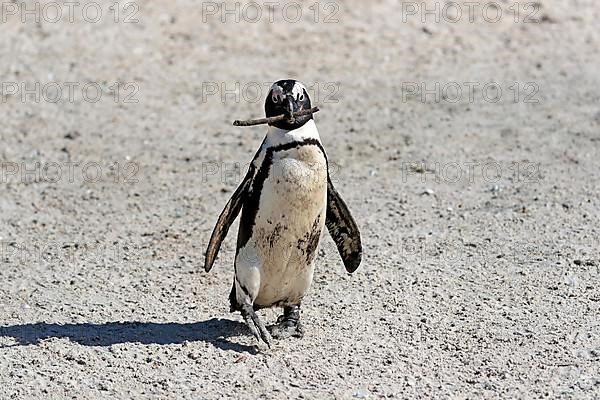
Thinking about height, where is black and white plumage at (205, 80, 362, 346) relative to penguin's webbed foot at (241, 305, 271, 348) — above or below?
above

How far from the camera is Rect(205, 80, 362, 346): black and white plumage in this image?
4098mm

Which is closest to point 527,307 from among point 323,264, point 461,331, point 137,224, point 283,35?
point 461,331

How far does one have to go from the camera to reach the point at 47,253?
5.66m

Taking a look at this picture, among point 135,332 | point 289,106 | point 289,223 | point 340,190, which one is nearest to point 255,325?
point 289,223

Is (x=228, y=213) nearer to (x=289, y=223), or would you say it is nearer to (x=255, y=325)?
(x=289, y=223)

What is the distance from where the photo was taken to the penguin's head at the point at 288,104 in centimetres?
404

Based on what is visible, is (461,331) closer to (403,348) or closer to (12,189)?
(403,348)

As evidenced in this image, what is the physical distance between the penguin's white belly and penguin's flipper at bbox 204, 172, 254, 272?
91mm

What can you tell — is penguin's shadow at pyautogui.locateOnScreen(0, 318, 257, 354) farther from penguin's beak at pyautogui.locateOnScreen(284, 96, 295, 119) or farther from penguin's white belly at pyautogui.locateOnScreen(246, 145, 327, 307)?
penguin's beak at pyautogui.locateOnScreen(284, 96, 295, 119)

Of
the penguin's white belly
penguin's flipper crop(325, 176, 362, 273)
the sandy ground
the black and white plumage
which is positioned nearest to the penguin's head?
the black and white plumage

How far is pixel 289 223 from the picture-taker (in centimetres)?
422

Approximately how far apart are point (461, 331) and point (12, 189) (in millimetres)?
3375

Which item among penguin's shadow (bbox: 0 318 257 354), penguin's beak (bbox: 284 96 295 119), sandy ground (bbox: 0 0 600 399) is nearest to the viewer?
penguin's beak (bbox: 284 96 295 119)

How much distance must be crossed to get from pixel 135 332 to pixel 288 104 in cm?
123
